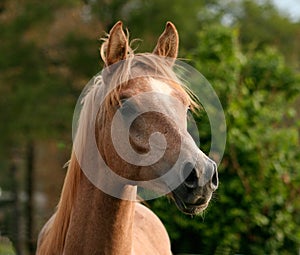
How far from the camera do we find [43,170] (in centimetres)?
2267

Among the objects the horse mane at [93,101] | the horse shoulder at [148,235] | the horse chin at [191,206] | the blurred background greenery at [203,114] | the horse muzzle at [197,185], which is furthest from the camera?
the blurred background greenery at [203,114]

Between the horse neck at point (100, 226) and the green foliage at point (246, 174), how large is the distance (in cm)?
408

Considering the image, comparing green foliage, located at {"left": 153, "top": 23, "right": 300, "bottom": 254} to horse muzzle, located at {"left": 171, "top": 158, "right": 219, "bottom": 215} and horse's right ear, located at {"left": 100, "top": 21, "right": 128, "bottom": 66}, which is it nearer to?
horse's right ear, located at {"left": 100, "top": 21, "right": 128, "bottom": 66}

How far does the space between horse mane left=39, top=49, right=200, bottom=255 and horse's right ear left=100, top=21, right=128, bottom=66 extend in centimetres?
4

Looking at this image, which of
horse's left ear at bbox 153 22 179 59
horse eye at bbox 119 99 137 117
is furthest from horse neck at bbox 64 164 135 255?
horse's left ear at bbox 153 22 179 59

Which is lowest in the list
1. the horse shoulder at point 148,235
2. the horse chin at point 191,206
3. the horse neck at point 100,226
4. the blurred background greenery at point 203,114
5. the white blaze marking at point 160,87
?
the blurred background greenery at point 203,114

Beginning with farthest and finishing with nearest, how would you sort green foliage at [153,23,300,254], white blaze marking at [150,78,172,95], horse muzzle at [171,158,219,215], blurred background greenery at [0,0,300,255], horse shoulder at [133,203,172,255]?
blurred background greenery at [0,0,300,255] < green foliage at [153,23,300,254] < horse shoulder at [133,203,172,255] < white blaze marking at [150,78,172,95] < horse muzzle at [171,158,219,215]

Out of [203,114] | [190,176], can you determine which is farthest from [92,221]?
[203,114]

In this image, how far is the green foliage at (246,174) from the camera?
8.02 meters

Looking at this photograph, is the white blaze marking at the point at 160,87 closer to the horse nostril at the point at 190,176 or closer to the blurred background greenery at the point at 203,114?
the horse nostril at the point at 190,176

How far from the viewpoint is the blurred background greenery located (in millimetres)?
8156

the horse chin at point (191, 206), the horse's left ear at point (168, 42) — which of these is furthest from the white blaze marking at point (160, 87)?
the horse chin at point (191, 206)

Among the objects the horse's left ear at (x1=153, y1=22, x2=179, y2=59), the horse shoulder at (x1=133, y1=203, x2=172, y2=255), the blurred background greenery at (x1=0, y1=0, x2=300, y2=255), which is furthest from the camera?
the blurred background greenery at (x1=0, y1=0, x2=300, y2=255)

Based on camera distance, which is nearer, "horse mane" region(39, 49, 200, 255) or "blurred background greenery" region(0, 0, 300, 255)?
"horse mane" region(39, 49, 200, 255)
